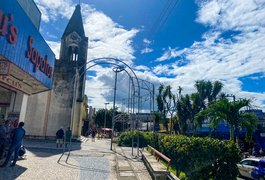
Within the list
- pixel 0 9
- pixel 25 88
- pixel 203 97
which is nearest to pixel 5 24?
pixel 0 9

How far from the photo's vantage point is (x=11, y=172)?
24.8 feet

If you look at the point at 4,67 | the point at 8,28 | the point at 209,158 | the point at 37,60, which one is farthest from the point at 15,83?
the point at 209,158

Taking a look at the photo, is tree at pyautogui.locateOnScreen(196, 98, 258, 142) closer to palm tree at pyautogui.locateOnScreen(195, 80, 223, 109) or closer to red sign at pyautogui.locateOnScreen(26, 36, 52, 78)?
red sign at pyautogui.locateOnScreen(26, 36, 52, 78)

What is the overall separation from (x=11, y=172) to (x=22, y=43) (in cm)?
440

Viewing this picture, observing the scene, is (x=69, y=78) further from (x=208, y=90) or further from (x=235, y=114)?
(x=208, y=90)

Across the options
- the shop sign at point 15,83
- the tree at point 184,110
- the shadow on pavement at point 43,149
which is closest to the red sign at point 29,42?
the shop sign at point 15,83

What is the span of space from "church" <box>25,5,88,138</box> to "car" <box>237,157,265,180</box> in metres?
16.2

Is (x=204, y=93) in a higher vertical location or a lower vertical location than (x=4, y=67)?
higher

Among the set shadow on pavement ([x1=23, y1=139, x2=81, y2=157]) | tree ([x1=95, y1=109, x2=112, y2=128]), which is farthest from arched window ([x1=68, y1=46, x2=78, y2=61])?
tree ([x1=95, y1=109, x2=112, y2=128])

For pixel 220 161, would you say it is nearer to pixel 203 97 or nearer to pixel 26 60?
pixel 26 60

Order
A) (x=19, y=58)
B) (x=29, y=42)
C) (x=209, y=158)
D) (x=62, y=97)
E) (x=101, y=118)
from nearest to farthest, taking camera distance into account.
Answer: (x=209, y=158), (x=19, y=58), (x=29, y=42), (x=62, y=97), (x=101, y=118)

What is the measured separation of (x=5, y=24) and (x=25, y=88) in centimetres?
600

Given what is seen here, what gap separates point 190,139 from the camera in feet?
29.5

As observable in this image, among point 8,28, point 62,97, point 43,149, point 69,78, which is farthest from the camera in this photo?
point 69,78
